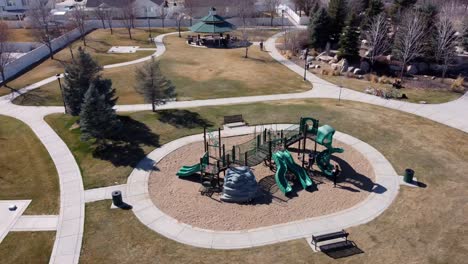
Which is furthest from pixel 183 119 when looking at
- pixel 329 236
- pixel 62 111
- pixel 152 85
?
pixel 329 236

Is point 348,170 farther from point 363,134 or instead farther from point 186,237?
point 186,237

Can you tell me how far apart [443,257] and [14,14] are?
10166 centimetres

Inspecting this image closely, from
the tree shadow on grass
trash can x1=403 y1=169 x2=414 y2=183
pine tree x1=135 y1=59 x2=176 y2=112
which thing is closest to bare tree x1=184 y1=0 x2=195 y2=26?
pine tree x1=135 y1=59 x2=176 y2=112

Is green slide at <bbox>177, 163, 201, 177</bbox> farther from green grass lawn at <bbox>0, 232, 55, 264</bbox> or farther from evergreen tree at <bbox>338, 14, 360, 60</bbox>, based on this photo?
evergreen tree at <bbox>338, 14, 360, 60</bbox>

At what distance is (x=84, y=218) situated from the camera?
20172 millimetres

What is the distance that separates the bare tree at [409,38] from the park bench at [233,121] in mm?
24101

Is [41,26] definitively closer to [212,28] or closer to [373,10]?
[212,28]

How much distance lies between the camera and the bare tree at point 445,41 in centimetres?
4391

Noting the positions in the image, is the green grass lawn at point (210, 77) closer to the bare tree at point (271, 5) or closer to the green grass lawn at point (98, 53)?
the green grass lawn at point (98, 53)

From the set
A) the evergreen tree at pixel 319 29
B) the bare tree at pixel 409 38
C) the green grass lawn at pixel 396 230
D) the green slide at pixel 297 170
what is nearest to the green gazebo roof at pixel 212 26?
the evergreen tree at pixel 319 29

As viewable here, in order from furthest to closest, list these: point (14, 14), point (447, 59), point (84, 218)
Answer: point (14, 14), point (447, 59), point (84, 218)

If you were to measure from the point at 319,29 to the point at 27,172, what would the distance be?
44248 mm

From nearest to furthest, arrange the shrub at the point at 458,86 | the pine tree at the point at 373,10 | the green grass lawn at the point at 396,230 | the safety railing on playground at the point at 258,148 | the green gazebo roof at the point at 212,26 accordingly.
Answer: the green grass lawn at the point at 396,230 → the safety railing on playground at the point at 258,148 → the shrub at the point at 458,86 → the pine tree at the point at 373,10 → the green gazebo roof at the point at 212,26

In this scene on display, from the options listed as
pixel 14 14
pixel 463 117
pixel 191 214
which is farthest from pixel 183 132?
pixel 14 14
